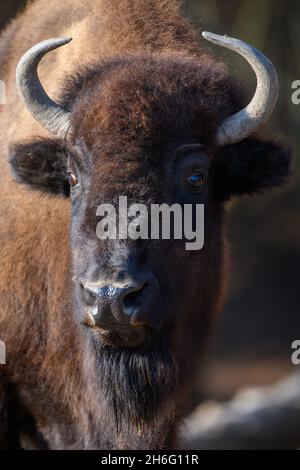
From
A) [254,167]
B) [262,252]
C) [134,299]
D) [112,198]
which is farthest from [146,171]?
[262,252]

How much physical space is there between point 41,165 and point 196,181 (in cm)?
106

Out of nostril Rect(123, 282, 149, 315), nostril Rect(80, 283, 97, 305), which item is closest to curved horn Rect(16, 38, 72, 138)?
nostril Rect(80, 283, 97, 305)

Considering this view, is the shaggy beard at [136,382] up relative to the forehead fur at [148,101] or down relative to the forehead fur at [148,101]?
down

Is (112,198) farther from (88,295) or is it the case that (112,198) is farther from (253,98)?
(253,98)

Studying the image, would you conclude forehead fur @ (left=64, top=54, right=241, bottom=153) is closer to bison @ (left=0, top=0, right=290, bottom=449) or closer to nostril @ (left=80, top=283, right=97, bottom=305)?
bison @ (left=0, top=0, right=290, bottom=449)

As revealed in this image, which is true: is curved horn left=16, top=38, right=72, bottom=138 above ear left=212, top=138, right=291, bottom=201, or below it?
above

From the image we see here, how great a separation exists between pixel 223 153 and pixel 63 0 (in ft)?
7.25

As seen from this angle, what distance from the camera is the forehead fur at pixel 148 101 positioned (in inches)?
228

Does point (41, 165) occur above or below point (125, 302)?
above

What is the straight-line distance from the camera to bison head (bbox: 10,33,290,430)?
556 cm

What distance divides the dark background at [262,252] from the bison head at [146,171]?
23.8 feet

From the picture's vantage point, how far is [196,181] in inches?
238

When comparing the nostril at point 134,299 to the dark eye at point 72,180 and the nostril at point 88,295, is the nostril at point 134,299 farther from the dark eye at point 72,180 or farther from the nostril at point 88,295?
the dark eye at point 72,180

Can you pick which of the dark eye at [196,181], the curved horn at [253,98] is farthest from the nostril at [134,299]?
the curved horn at [253,98]
